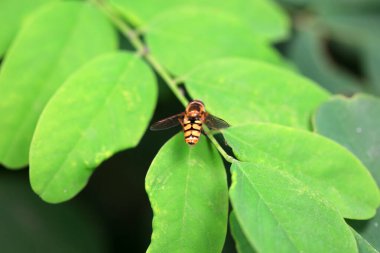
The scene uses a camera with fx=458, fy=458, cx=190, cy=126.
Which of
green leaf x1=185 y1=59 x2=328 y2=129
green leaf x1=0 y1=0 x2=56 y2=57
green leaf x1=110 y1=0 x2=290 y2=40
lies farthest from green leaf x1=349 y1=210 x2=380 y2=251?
green leaf x1=0 y1=0 x2=56 y2=57

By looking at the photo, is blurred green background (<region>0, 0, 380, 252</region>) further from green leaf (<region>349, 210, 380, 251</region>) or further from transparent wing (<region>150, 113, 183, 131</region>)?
transparent wing (<region>150, 113, 183, 131</region>)

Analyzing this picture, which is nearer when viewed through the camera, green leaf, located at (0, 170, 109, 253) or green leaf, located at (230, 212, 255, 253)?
green leaf, located at (230, 212, 255, 253)

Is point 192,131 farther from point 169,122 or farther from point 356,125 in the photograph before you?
point 356,125

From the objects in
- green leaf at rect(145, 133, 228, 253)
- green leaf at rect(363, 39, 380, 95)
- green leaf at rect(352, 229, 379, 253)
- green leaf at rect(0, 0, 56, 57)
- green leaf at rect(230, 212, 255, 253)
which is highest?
green leaf at rect(0, 0, 56, 57)

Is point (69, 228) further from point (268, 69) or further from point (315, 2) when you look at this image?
point (315, 2)

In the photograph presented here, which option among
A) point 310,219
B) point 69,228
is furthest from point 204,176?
point 69,228

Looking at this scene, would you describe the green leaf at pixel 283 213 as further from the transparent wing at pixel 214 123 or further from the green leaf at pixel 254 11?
the green leaf at pixel 254 11

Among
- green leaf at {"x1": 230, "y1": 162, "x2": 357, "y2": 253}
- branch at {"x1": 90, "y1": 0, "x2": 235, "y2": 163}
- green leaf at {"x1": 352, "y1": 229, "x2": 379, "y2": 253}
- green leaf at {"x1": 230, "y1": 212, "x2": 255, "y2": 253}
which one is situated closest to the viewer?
green leaf at {"x1": 230, "y1": 162, "x2": 357, "y2": 253}
